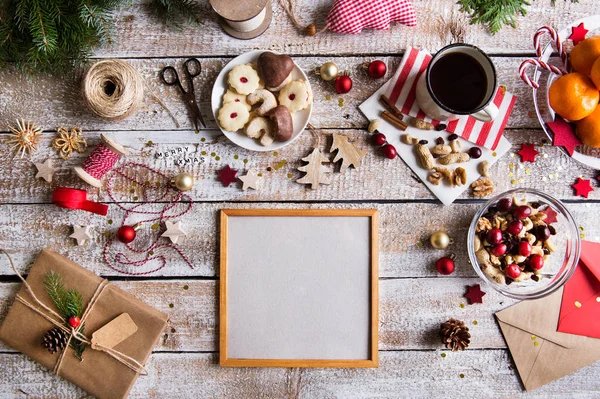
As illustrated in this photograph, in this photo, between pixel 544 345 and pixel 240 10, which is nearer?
pixel 240 10

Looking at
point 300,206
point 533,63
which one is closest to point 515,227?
point 533,63

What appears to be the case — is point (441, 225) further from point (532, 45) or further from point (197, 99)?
point (197, 99)

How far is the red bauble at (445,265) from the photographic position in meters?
1.12

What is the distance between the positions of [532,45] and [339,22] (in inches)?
19.8

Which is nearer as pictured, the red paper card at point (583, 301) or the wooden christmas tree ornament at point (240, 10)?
the wooden christmas tree ornament at point (240, 10)

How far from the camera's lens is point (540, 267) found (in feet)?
3.59

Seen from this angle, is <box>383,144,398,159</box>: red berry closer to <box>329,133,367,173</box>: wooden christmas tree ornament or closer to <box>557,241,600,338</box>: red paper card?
<box>329,133,367,173</box>: wooden christmas tree ornament

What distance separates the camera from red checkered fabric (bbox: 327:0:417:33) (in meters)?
1.09

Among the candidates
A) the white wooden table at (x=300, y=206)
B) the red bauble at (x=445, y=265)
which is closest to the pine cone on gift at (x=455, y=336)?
the white wooden table at (x=300, y=206)

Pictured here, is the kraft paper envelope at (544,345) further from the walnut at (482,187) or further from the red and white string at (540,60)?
the red and white string at (540,60)

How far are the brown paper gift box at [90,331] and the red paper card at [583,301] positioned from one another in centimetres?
101

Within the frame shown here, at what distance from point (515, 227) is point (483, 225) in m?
0.07

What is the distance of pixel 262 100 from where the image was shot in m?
1.11

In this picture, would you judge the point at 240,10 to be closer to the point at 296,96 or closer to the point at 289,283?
the point at 296,96
